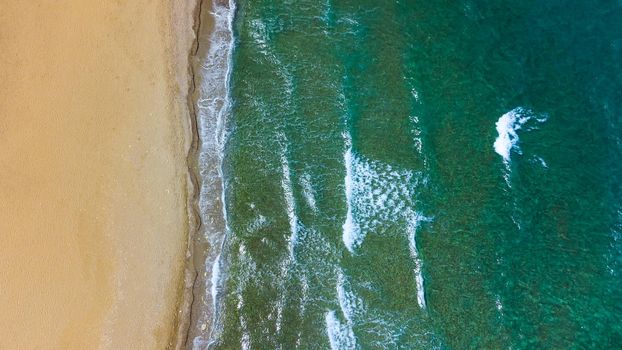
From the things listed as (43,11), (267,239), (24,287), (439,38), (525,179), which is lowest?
(24,287)

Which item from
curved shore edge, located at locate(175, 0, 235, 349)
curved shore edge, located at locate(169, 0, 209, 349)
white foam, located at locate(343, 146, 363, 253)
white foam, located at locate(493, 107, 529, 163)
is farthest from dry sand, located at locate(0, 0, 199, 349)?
white foam, located at locate(493, 107, 529, 163)

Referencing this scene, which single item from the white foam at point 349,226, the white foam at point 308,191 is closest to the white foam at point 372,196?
the white foam at point 349,226

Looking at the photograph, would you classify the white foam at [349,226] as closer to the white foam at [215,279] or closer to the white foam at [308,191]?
the white foam at [308,191]

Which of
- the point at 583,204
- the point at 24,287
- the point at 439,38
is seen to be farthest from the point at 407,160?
the point at 24,287

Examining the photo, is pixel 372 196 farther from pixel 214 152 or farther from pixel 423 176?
pixel 214 152

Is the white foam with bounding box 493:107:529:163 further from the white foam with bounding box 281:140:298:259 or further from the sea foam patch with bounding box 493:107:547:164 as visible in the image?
the white foam with bounding box 281:140:298:259

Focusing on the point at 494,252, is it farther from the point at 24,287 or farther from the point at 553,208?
the point at 24,287
